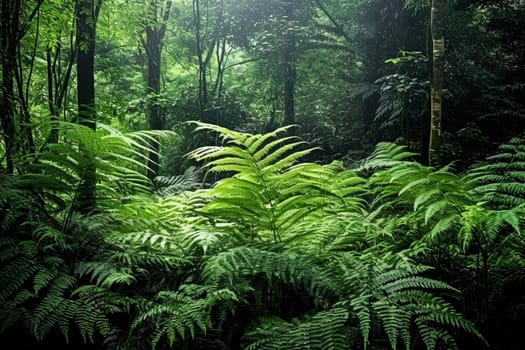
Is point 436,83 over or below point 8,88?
over

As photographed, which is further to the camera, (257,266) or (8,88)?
(8,88)

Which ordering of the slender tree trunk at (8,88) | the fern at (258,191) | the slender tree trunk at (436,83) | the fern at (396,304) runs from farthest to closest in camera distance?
the slender tree trunk at (436,83) → the slender tree trunk at (8,88) → the fern at (258,191) → the fern at (396,304)

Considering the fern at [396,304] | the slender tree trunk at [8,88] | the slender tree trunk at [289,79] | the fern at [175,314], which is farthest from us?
the slender tree trunk at [289,79]

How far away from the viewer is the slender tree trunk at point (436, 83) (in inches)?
128

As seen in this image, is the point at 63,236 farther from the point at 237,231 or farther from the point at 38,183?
the point at 237,231

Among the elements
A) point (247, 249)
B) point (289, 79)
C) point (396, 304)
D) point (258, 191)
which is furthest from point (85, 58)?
point (289, 79)

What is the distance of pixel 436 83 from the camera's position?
337 cm

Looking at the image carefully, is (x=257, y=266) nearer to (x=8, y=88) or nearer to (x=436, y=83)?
(x=8, y=88)

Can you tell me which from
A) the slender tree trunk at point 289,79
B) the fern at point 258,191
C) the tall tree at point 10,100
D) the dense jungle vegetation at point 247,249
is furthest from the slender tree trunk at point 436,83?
the slender tree trunk at point 289,79

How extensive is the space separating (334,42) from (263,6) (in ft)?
5.78

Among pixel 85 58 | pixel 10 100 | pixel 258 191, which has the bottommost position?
pixel 258 191

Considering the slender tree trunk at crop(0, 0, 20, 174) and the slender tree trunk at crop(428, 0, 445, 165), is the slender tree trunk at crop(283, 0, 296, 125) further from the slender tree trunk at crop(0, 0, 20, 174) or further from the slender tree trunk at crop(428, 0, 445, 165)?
the slender tree trunk at crop(0, 0, 20, 174)

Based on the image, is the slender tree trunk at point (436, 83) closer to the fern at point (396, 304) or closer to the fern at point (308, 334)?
the fern at point (396, 304)

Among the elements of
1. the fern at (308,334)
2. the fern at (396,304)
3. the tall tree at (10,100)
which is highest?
the tall tree at (10,100)
